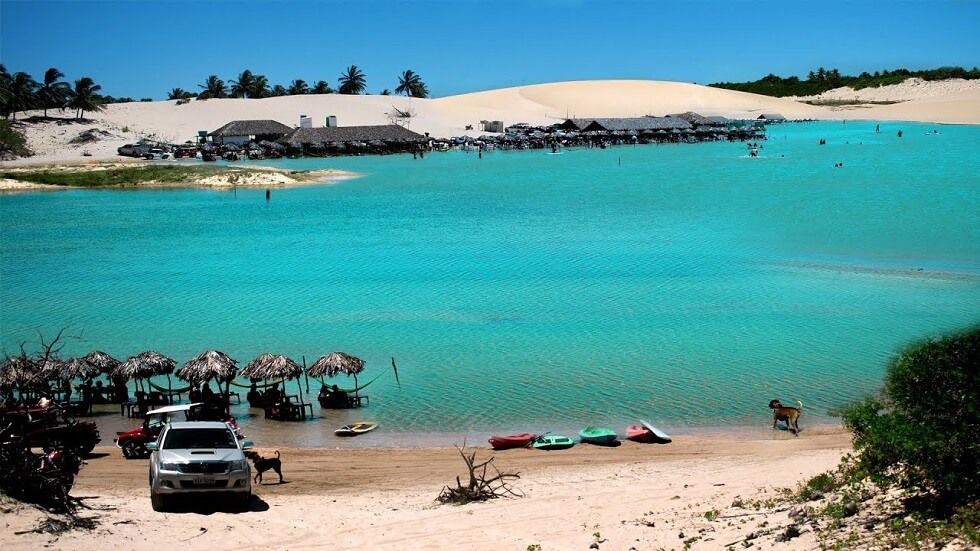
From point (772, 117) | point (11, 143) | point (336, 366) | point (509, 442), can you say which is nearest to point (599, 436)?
point (509, 442)

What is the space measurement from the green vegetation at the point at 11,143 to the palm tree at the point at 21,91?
30.2 feet

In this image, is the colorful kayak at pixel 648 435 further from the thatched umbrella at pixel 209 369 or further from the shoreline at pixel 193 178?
the shoreline at pixel 193 178

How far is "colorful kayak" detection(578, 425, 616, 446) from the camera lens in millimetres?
15297

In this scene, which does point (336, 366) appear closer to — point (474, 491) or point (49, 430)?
point (49, 430)

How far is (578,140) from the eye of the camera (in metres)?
107

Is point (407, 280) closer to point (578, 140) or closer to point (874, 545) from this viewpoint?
point (874, 545)

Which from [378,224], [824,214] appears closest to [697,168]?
[824,214]

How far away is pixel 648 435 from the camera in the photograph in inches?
603

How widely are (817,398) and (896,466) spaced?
355 inches

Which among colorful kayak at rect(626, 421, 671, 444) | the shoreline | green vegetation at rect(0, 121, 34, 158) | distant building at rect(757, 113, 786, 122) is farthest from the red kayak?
distant building at rect(757, 113, 786, 122)

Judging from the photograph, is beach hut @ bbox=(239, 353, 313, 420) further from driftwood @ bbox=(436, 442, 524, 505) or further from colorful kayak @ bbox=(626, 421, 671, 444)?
driftwood @ bbox=(436, 442, 524, 505)

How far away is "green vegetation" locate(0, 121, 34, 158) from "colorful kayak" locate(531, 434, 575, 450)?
8101 centimetres

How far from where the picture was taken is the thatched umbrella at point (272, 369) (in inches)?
709

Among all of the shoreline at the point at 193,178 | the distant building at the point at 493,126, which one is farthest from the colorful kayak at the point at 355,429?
the distant building at the point at 493,126
